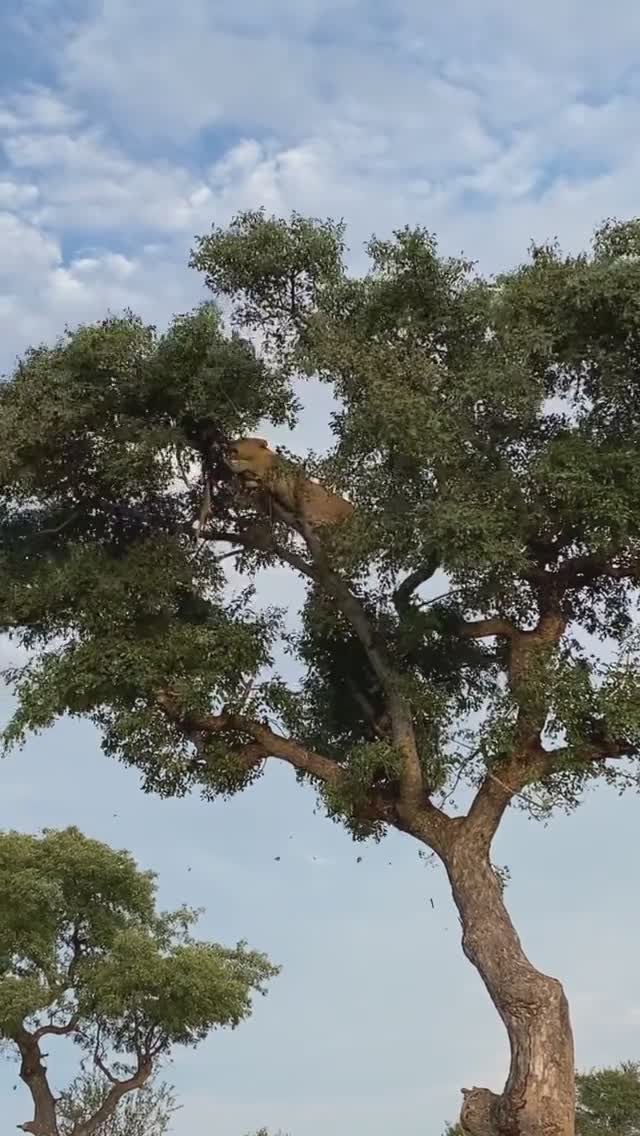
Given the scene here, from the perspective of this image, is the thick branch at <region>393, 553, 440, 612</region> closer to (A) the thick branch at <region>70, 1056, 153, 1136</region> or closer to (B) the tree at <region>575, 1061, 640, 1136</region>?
(A) the thick branch at <region>70, 1056, 153, 1136</region>

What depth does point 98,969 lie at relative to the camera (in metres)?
21.4

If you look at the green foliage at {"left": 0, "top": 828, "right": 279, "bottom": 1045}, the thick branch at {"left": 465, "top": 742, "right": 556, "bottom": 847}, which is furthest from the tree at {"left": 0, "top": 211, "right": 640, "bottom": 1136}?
the green foliage at {"left": 0, "top": 828, "right": 279, "bottom": 1045}

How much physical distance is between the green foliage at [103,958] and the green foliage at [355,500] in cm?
1005

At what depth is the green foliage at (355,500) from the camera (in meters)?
10.8

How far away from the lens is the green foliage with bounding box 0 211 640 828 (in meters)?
10.8

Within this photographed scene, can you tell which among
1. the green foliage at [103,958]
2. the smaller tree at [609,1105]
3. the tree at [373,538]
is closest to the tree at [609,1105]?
the smaller tree at [609,1105]

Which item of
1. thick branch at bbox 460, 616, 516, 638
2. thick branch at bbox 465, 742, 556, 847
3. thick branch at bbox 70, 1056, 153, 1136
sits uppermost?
thick branch at bbox 460, 616, 516, 638

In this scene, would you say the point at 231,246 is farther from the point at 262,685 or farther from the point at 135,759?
the point at 135,759

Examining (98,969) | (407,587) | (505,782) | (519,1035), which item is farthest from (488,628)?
(98,969)

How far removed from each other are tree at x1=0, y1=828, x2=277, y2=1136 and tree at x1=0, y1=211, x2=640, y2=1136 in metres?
10.1

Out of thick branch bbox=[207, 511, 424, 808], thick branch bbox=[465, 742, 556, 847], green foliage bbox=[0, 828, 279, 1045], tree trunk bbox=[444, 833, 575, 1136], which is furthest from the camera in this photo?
green foliage bbox=[0, 828, 279, 1045]

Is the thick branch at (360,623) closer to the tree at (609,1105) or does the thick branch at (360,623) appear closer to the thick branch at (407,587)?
the thick branch at (407,587)

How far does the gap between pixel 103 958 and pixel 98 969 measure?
20.3 inches

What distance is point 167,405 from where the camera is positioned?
12.2 meters
